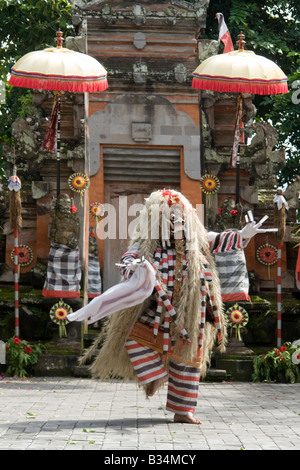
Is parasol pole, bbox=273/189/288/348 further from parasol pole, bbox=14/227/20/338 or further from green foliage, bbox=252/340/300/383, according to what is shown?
parasol pole, bbox=14/227/20/338

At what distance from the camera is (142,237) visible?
25.7ft

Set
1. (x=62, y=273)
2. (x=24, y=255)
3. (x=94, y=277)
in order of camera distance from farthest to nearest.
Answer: (x=94, y=277) < (x=24, y=255) < (x=62, y=273)

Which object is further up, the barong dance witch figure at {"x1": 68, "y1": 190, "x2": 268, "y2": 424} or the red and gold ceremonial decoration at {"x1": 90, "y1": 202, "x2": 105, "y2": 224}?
the red and gold ceremonial decoration at {"x1": 90, "y1": 202, "x2": 105, "y2": 224}

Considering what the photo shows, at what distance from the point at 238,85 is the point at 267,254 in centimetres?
266

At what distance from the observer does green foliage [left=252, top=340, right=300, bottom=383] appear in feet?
37.4

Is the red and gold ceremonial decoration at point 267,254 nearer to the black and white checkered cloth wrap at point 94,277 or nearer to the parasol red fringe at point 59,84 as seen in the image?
the black and white checkered cloth wrap at point 94,277

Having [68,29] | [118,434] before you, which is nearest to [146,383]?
[118,434]

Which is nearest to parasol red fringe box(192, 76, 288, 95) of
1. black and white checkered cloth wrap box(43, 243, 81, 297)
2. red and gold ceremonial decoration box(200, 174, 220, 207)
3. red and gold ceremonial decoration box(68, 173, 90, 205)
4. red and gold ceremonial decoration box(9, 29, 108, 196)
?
red and gold ceremonial decoration box(9, 29, 108, 196)

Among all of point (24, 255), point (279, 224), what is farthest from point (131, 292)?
point (24, 255)

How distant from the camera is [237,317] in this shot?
1205 centimetres

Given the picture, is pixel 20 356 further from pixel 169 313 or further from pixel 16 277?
pixel 169 313

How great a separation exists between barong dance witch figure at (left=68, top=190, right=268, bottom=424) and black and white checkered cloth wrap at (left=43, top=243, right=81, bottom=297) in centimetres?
410

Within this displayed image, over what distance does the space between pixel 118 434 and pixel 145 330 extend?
117 cm

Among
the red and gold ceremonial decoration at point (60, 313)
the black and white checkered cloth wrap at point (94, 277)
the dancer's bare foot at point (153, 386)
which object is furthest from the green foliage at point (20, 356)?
the dancer's bare foot at point (153, 386)
